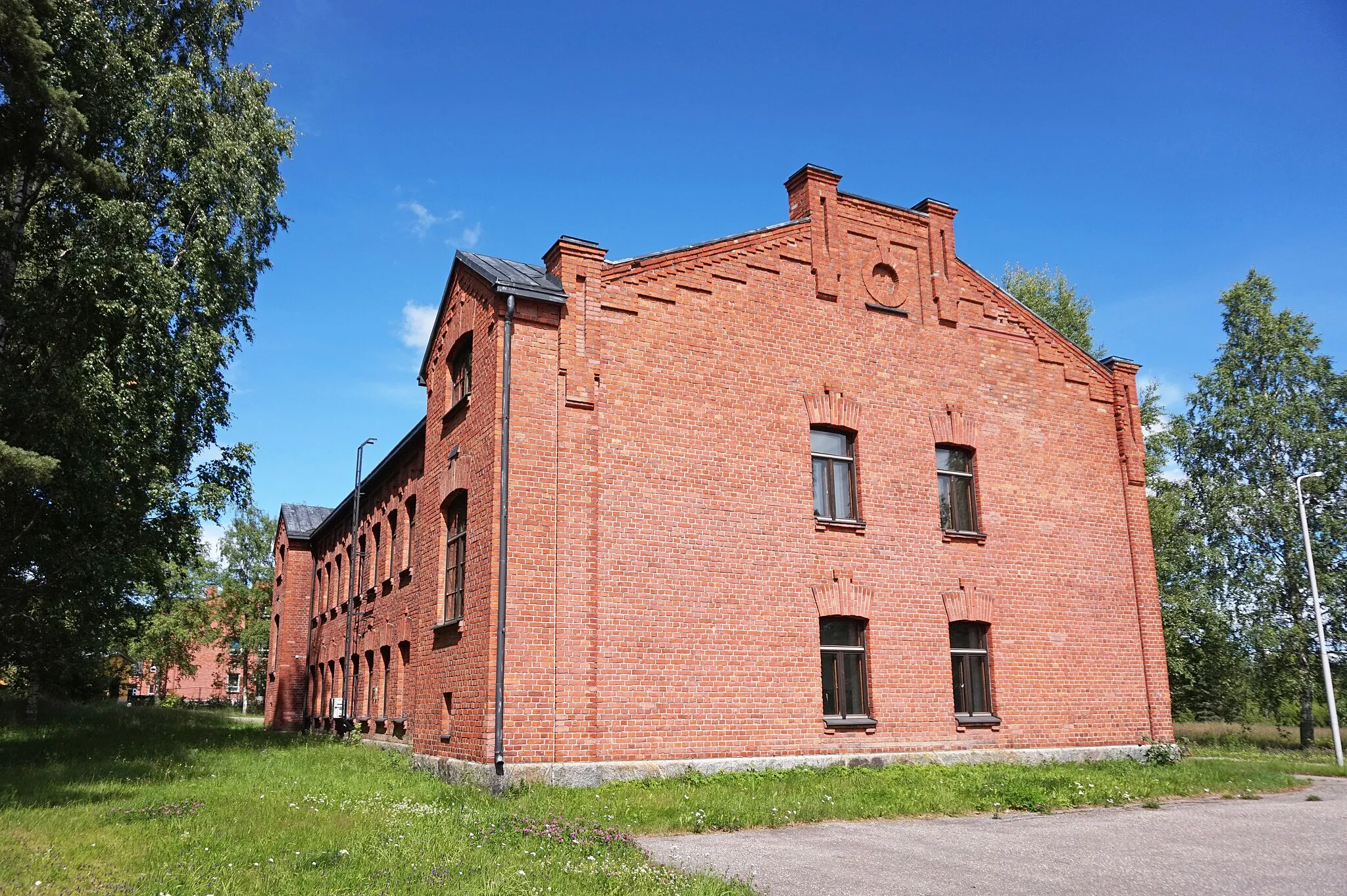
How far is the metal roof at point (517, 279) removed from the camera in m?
13.4

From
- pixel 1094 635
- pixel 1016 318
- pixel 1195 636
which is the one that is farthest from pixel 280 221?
pixel 1195 636

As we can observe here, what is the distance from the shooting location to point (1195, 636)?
1193 inches

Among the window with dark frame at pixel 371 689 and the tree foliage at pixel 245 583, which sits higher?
the tree foliage at pixel 245 583

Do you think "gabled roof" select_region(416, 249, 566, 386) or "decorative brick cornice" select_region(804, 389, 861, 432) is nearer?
"gabled roof" select_region(416, 249, 566, 386)

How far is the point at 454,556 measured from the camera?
50.5 feet

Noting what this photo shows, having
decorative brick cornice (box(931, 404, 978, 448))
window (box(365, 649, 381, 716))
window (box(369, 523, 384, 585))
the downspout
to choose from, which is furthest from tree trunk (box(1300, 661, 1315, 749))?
the downspout

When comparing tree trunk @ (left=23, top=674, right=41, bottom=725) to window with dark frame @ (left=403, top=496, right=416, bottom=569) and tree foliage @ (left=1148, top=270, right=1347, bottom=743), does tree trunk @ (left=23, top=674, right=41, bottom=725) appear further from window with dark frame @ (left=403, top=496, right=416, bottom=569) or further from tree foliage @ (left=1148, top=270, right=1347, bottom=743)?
tree foliage @ (left=1148, top=270, right=1347, bottom=743)

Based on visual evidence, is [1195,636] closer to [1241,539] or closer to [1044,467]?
[1241,539]

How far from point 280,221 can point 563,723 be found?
14381 millimetres

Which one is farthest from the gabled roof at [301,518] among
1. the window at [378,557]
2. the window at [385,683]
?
the window at [385,683]

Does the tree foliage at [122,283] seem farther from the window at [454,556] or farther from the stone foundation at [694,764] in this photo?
the stone foundation at [694,764]

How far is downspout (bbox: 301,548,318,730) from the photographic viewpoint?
32.1 metres

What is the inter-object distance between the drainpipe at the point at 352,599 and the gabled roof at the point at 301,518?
8969 millimetres

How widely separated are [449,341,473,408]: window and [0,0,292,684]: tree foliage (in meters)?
4.58
